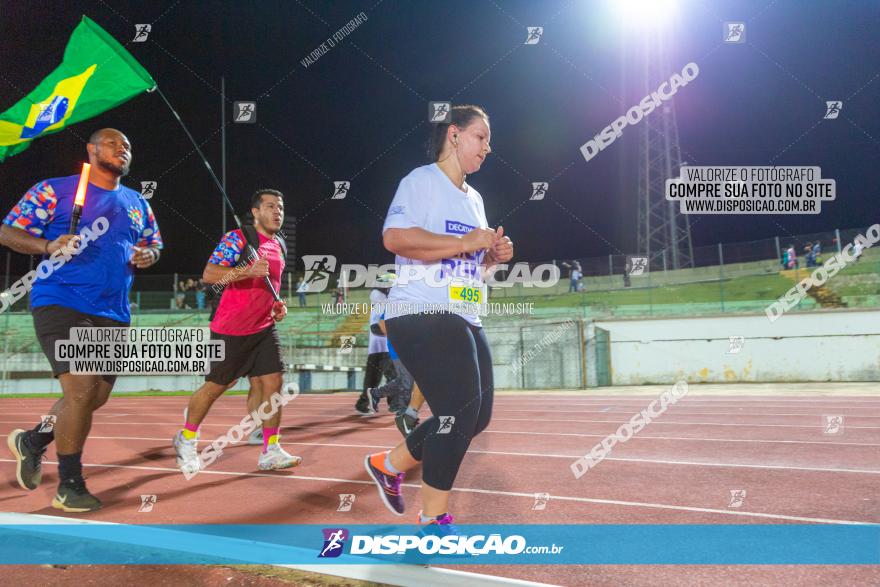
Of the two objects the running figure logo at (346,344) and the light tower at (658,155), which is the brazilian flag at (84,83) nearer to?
the running figure logo at (346,344)

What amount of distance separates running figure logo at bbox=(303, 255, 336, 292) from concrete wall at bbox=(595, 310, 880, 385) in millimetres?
13395

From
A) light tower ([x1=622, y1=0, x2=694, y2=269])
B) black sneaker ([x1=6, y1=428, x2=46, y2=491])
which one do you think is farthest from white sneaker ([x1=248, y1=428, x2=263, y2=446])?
light tower ([x1=622, y1=0, x2=694, y2=269])

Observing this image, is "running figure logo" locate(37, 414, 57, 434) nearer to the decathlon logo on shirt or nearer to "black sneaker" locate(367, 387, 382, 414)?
the decathlon logo on shirt

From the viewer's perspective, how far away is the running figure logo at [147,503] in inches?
147

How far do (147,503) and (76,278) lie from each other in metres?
1.47

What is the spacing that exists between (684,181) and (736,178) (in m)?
1.30

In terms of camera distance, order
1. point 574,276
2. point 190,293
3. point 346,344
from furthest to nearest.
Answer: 1. point 574,276
2. point 190,293
3. point 346,344

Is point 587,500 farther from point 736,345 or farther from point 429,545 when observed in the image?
point 736,345

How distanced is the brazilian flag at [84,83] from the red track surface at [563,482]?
433 centimetres

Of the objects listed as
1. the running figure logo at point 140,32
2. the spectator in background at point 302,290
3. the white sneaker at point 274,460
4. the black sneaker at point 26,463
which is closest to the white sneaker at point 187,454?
the white sneaker at point 274,460

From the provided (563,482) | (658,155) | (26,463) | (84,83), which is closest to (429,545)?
(563,482)

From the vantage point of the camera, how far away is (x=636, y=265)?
27328 mm

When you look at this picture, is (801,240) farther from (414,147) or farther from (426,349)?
(426,349)

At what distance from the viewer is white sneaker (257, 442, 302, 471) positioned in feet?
16.5
